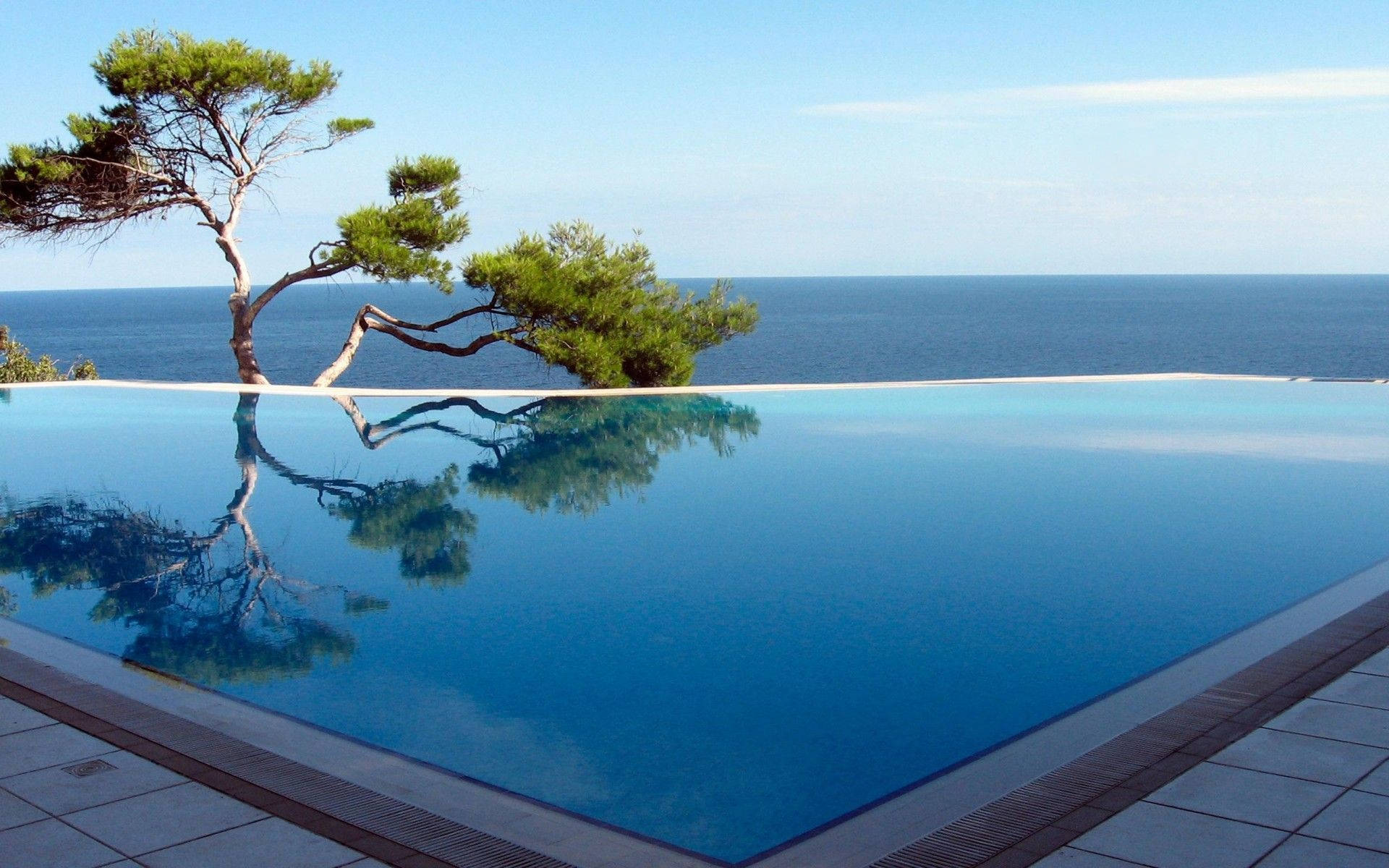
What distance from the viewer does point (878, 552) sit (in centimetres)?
638

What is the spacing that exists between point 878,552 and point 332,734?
3.40 m

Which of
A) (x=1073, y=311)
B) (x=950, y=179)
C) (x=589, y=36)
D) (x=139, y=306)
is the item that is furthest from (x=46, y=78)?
(x=139, y=306)

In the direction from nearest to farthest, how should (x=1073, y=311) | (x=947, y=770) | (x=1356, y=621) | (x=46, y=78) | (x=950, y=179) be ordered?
(x=947, y=770), (x=1356, y=621), (x=46, y=78), (x=950, y=179), (x=1073, y=311)

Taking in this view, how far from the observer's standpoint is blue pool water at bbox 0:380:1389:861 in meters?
3.92

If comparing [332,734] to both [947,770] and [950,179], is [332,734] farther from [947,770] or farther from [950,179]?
[950,179]

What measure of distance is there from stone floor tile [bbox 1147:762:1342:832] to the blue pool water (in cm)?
74

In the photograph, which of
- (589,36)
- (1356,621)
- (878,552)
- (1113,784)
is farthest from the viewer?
(589,36)

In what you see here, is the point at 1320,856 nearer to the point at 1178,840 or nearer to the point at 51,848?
the point at 1178,840

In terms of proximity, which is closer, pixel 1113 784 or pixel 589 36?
pixel 1113 784

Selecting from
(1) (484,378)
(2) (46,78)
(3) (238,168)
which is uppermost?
(2) (46,78)

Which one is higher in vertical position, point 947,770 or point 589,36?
point 589,36

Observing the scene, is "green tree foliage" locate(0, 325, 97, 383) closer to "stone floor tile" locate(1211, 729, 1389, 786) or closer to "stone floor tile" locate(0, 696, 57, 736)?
"stone floor tile" locate(0, 696, 57, 736)

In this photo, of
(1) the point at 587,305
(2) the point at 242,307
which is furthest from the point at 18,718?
(2) the point at 242,307

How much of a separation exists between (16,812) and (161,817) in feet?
1.30
